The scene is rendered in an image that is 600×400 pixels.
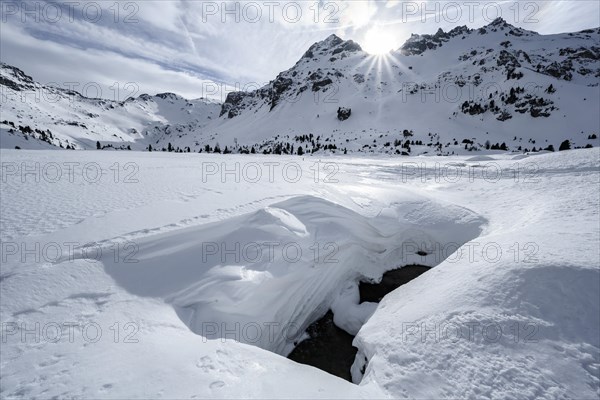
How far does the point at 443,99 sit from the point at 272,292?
58.0 m

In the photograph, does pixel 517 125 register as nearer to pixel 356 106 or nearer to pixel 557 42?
pixel 356 106

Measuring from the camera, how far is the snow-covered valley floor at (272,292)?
121 inches

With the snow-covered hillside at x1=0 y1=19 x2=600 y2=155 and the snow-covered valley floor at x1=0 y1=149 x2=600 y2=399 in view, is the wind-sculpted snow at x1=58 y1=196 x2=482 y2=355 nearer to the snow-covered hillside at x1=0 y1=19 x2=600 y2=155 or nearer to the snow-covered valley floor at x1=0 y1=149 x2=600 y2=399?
the snow-covered valley floor at x1=0 y1=149 x2=600 y2=399

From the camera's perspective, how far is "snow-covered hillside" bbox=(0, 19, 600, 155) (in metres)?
37.8

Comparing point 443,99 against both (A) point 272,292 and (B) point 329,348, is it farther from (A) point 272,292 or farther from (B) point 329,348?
(A) point 272,292

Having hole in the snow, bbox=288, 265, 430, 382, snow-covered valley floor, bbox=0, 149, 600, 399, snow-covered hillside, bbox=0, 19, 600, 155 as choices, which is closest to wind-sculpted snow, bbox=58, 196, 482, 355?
snow-covered valley floor, bbox=0, 149, 600, 399

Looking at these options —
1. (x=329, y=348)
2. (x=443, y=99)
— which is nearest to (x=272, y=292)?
(x=329, y=348)

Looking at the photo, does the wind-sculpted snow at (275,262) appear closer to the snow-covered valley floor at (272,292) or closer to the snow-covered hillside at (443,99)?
the snow-covered valley floor at (272,292)

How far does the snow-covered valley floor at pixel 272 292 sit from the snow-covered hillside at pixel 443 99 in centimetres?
2299

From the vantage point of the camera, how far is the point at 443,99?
173 feet

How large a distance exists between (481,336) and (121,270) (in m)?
5.10

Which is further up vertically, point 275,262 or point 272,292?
point 275,262

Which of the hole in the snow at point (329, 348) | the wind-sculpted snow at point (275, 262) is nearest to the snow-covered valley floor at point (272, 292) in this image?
the wind-sculpted snow at point (275, 262)

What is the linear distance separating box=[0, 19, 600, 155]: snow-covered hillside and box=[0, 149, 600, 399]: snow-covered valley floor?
2299 centimetres
